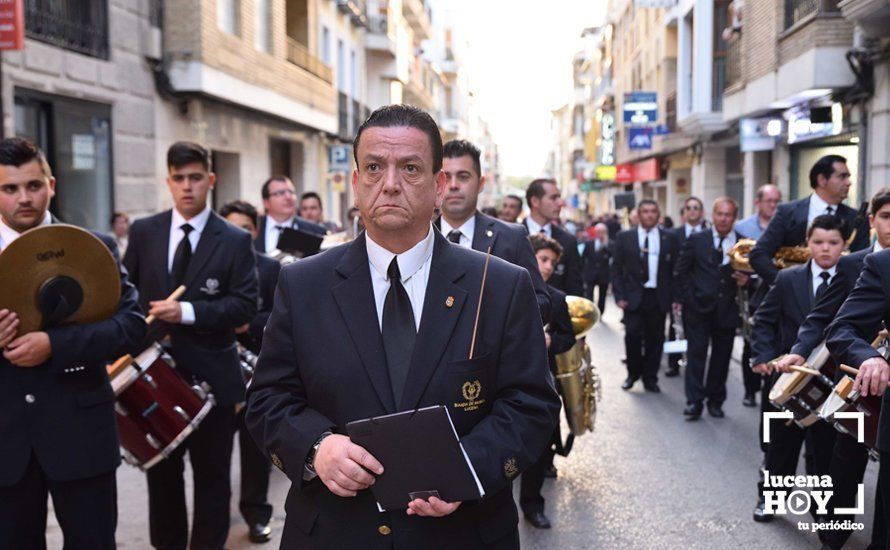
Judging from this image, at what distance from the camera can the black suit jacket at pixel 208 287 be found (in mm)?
5129

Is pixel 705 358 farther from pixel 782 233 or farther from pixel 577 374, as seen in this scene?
pixel 577 374

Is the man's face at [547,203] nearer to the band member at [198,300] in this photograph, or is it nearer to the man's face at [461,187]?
the man's face at [461,187]

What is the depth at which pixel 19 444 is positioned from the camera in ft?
12.6

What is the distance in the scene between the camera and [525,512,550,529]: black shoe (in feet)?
20.4

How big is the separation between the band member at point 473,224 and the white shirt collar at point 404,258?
7.76 ft

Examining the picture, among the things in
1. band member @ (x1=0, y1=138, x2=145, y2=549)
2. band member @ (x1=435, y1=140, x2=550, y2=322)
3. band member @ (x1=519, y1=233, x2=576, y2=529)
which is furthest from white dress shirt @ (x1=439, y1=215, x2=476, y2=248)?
band member @ (x1=0, y1=138, x2=145, y2=549)

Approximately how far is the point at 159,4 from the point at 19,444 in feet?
42.3

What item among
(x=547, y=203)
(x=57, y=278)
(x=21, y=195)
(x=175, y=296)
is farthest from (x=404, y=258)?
(x=547, y=203)

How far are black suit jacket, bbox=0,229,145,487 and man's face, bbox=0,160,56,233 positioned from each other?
53cm

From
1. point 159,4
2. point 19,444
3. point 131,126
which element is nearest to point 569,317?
point 19,444

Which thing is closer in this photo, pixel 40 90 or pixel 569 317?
pixel 569 317

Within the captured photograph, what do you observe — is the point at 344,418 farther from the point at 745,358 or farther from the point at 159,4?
the point at 159,4

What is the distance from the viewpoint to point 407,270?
2.78 metres

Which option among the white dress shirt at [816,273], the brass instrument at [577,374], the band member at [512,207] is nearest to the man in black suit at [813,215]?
the white dress shirt at [816,273]
